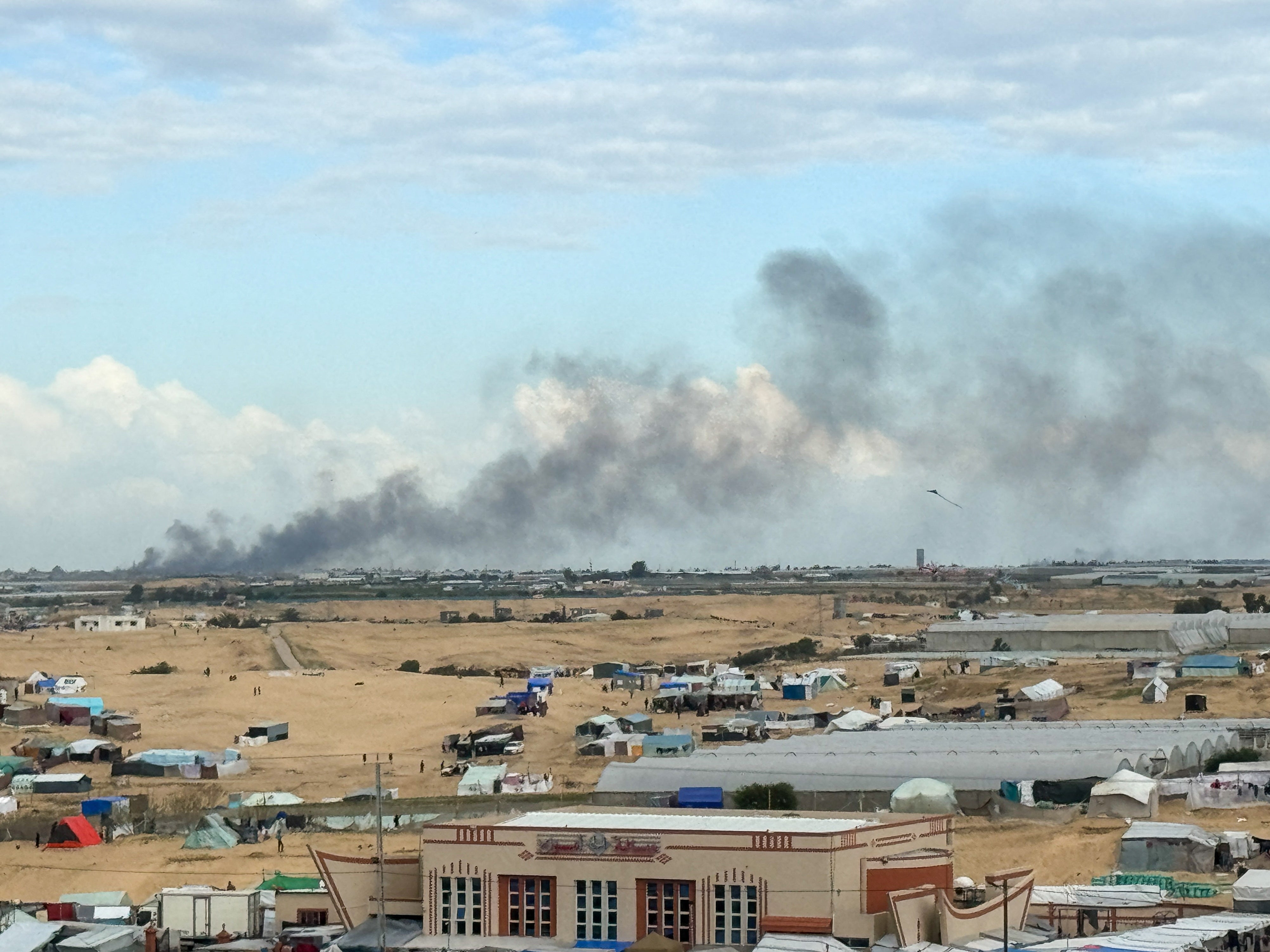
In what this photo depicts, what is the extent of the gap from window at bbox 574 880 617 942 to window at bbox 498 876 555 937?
470 millimetres

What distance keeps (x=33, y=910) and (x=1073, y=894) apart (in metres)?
19.4

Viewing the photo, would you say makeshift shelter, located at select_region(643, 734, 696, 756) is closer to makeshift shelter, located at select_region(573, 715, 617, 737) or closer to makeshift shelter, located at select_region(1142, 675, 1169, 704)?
makeshift shelter, located at select_region(573, 715, 617, 737)

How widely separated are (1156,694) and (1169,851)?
31379mm

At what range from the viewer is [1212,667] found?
250 feet

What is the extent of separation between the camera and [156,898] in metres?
35.2

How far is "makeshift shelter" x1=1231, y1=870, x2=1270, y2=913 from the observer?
1267 inches

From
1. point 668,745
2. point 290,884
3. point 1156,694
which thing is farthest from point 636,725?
point 290,884

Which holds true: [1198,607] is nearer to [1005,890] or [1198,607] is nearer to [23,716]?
[23,716]

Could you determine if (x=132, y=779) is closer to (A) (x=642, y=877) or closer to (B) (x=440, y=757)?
(B) (x=440, y=757)

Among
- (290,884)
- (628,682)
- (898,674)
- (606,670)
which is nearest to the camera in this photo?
(290,884)

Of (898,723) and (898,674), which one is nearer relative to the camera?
(898,723)

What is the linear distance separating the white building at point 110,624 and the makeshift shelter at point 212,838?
67818 mm

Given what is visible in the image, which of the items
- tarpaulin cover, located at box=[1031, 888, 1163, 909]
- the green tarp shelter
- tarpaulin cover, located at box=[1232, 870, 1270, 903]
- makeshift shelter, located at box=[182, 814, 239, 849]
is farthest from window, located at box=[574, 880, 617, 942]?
makeshift shelter, located at box=[182, 814, 239, 849]

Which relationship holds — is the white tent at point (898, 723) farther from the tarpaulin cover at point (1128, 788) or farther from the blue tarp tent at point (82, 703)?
the blue tarp tent at point (82, 703)
